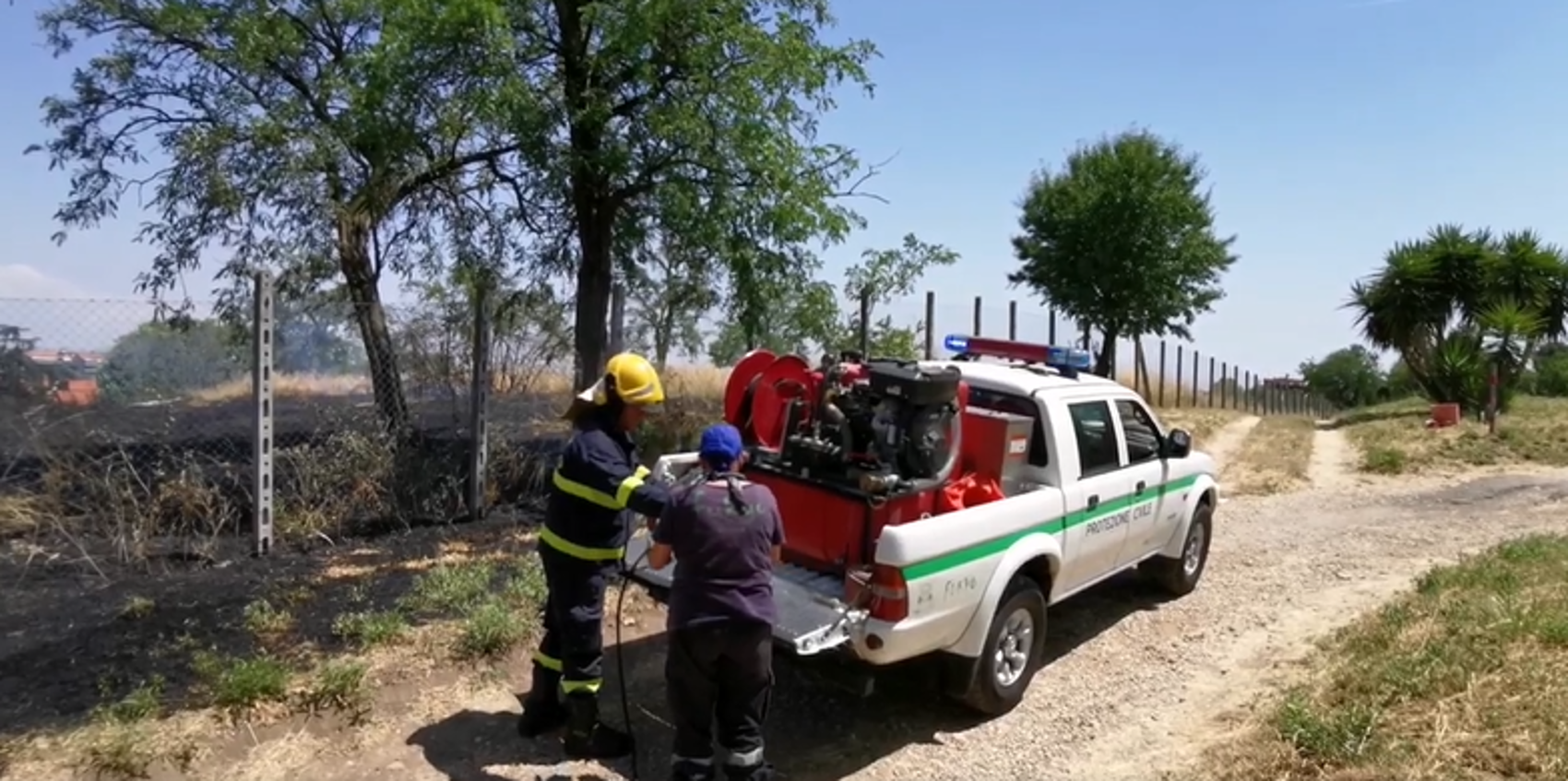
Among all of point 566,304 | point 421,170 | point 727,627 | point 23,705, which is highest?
point 421,170

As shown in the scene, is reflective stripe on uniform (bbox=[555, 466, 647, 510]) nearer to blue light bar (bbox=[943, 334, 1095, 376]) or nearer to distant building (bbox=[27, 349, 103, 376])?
blue light bar (bbox=[943, 334, 1095, 376])

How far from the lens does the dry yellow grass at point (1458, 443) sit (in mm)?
15000

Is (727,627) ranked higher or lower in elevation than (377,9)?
lower

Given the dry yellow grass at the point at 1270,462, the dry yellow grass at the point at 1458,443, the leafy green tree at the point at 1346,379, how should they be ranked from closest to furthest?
the dry yellow grass at the point at 1270,462, the dry yellow grass at the point at 1458,443, the leafy green tree at the point at 1346,379

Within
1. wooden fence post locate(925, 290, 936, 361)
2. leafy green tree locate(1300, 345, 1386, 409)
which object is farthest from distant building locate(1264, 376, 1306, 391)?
wooden fence post locate(925, 290, 936, 361)

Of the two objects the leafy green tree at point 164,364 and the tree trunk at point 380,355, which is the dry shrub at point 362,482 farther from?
the leafy green tree at point 164,364

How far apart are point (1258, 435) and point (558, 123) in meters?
13.7

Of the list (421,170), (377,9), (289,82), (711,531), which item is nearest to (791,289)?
(421,170)

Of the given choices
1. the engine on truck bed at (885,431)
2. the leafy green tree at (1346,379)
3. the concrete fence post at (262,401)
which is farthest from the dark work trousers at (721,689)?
the leafy green tree at (1346,379)

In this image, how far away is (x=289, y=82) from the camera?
10477mm

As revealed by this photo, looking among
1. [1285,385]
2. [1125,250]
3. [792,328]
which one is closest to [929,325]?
[792,328]

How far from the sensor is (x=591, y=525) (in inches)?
205

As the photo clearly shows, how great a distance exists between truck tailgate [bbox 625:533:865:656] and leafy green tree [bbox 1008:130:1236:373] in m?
17.6

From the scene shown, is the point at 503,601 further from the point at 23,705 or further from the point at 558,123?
the point at 558,123
